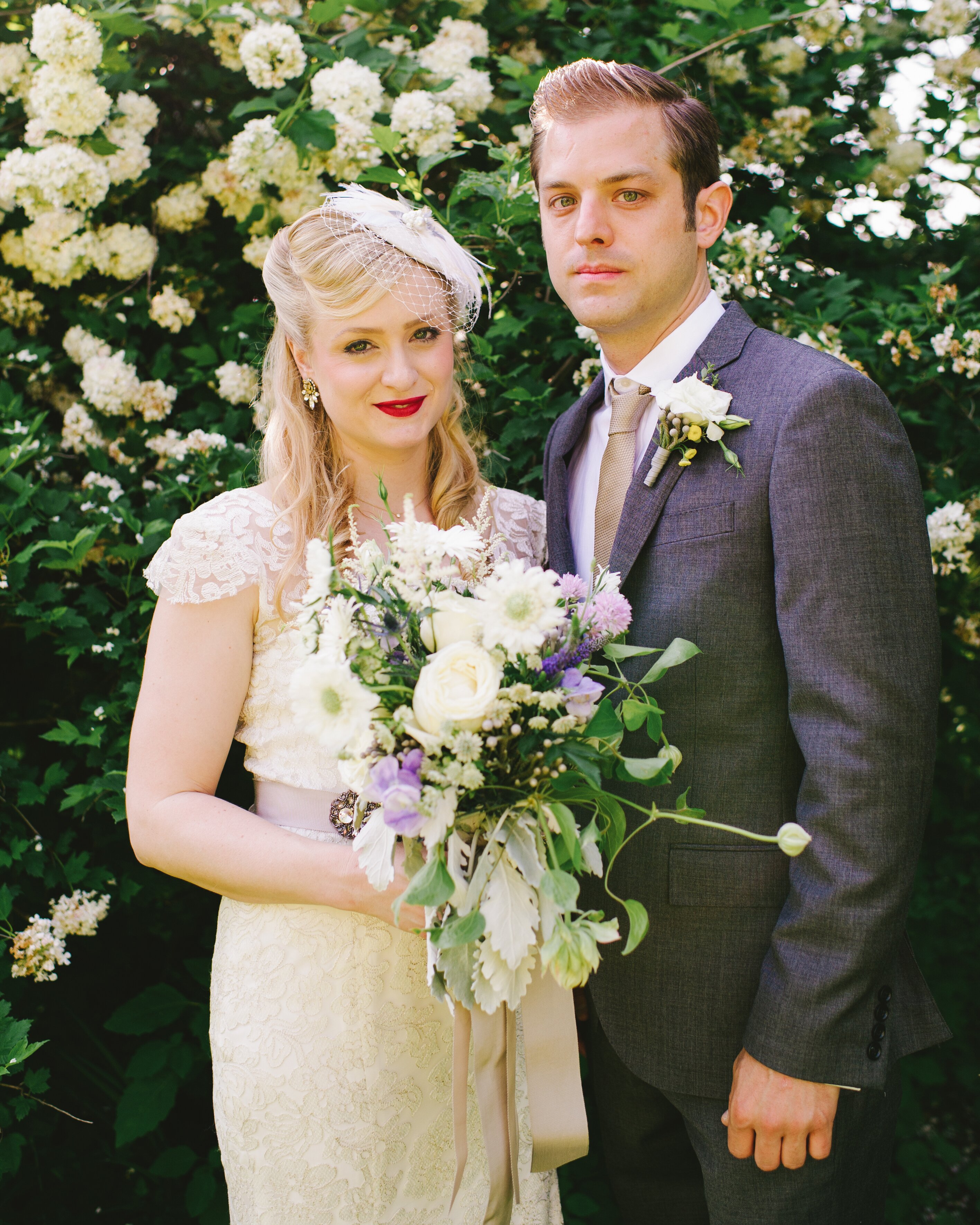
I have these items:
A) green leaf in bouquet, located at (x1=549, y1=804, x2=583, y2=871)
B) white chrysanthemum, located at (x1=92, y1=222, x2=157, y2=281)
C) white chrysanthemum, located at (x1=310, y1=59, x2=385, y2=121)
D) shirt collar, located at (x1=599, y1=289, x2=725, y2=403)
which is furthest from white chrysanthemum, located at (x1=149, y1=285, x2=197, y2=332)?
green leaf in bouquet, located at (x1=549, y1=804, x2=583, y2=871)

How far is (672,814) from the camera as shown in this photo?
136cm

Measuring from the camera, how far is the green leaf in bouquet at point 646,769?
1.33 metres

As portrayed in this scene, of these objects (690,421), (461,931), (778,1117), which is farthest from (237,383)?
(778,1117)

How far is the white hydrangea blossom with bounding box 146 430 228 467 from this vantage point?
2.62m

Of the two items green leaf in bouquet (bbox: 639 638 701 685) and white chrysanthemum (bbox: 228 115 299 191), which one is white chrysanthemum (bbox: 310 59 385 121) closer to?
white chrysanthemum (bbox: 228 115 299 191)

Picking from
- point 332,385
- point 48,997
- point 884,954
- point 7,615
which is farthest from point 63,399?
point 884,954

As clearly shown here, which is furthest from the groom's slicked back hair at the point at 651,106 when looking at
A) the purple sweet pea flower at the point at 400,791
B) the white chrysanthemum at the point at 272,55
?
the purple sweet pea flower at the point at 400,791

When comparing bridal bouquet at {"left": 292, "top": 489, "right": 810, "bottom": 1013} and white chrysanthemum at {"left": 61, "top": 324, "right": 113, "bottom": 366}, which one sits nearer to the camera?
bridal bouquet at {"left": 292, "top": 489, "right": 810, "bottom": 1013}

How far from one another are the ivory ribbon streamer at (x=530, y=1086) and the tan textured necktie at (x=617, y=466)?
91 centimetres

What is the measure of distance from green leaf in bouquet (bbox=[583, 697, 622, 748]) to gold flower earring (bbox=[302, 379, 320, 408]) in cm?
118

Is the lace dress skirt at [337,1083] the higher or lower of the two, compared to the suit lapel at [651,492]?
lower

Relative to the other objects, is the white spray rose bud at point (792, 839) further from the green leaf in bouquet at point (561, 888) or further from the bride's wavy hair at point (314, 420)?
the bride's wavy hair at point (314, 420)

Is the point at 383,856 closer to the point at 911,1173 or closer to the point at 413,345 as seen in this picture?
the point at 413,345

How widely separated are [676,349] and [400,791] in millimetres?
1311
